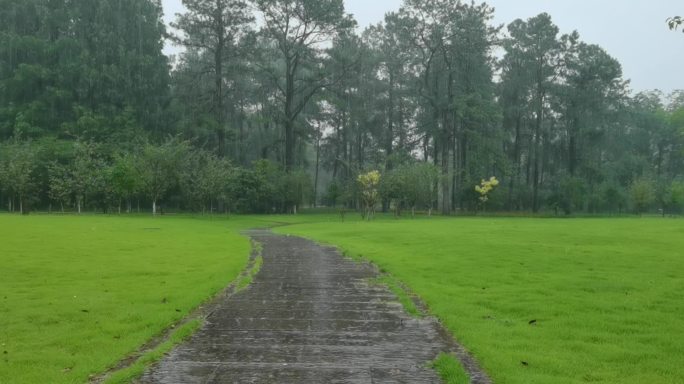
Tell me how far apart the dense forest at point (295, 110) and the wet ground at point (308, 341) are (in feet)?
115

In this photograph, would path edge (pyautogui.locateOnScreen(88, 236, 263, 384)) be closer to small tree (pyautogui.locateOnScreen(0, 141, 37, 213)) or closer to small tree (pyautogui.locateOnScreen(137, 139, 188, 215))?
small tree (pyautogui.locateOnScreen(137, 139, 188, 215))

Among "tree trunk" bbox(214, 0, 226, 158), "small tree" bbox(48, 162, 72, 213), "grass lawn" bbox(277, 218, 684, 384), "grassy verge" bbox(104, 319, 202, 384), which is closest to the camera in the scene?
"grassy verge" bbox(104, 319, 202, 384)

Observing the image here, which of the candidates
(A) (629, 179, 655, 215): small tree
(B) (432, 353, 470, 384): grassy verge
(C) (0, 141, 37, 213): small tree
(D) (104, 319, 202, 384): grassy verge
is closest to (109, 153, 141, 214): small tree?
(C) (0, 141, 37, 213): small tree

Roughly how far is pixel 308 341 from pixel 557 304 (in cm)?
455

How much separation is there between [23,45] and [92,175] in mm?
19278

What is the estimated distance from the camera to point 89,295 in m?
9.70

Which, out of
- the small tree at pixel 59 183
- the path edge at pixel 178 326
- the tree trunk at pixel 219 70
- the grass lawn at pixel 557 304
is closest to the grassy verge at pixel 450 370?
the grass lawn at pixel 557 304

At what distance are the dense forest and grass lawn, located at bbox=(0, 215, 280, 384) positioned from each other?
88.1ft

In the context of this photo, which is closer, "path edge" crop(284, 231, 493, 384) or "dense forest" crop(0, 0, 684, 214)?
"path edge" crop(284, 231, 493, 384)

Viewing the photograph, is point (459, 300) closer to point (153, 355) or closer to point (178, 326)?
point (178, 326)

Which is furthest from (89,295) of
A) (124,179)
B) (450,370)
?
(124,179)

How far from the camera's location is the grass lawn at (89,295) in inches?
235

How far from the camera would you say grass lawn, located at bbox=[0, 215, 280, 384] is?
5.97 meters

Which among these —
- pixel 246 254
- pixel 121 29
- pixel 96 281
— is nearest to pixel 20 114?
pixel 121 29
